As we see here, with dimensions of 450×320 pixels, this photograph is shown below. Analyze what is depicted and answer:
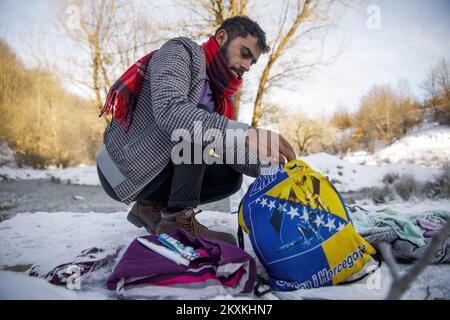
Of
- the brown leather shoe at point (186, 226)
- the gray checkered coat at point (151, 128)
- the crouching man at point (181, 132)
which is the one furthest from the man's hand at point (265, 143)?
the brown leather shoe at point (186, 226)

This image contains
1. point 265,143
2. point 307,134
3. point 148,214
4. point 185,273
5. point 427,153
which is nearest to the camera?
point 185,273

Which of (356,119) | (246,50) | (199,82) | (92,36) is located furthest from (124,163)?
(356,119)

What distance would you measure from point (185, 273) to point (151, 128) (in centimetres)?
71

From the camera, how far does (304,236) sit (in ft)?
2.99

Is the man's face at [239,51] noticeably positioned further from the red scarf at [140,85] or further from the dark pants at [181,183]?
the dark pants at [181,183]

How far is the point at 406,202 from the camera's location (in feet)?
8.71

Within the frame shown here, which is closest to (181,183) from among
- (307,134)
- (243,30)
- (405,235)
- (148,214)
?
(148,214)

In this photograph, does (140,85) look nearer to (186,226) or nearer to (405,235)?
(186,226)

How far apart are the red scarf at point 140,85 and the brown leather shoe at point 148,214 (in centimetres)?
44

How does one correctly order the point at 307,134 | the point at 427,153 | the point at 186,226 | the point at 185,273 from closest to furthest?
the point at 185,273 → the point at 186,226 → the point at 427,153 → the point at 307,134

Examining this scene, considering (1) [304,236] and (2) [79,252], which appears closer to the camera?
(1) [304,236]

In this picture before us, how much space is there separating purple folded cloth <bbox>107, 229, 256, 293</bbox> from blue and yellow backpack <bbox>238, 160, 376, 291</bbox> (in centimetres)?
11

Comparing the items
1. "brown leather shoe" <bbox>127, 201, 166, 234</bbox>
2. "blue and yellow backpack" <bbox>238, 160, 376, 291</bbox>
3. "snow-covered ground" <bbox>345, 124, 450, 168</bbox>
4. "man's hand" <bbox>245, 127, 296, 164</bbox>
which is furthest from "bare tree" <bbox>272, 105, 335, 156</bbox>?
"blue and yellow backpack" <bbox>238, 160, 376, 291</bbox>
